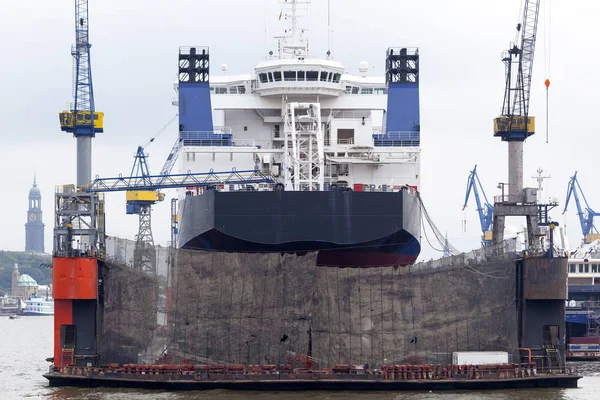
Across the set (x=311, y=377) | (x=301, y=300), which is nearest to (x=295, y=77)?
(x=301, y=300)

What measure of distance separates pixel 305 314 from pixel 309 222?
4.37m

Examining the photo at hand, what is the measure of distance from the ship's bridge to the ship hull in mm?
12144

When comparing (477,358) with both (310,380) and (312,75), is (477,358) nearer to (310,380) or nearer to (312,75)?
(310,380)

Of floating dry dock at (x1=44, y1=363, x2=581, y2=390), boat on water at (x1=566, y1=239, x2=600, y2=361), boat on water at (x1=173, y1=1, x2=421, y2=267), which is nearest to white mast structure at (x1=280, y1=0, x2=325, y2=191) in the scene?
boat on water at (x1=173, y1=1, x2=421, y2=267)

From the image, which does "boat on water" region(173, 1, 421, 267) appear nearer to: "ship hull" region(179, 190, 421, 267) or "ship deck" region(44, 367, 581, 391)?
"ship hull" region(179, 190, 421, 267)

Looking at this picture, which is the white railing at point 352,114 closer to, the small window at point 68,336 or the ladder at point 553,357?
the ladder at point 553,357

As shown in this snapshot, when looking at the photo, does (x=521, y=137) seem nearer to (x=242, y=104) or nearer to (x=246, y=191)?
(x=242, y=104)

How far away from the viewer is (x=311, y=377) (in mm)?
60844

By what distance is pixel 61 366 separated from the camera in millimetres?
65250

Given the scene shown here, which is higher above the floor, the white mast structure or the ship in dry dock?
the white mast structure

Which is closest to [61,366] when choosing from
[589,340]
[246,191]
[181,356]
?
[181,356]

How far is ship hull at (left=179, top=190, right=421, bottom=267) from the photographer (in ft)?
211

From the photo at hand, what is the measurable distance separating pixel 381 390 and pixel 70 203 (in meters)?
19.5

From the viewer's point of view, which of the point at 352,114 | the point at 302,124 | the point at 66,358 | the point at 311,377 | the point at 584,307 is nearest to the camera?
the point at 311,377
